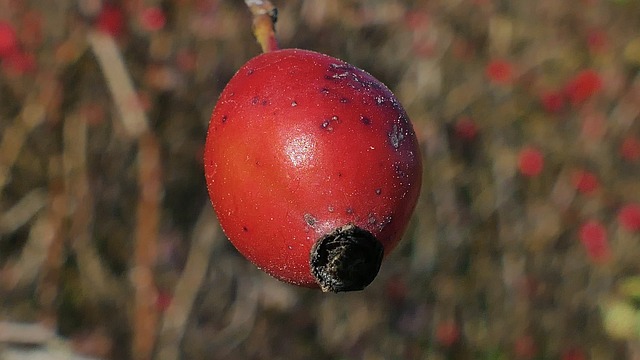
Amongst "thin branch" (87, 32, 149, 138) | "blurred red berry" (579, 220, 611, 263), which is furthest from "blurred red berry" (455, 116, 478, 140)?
"thin branch" (87, 32, 149, 138)

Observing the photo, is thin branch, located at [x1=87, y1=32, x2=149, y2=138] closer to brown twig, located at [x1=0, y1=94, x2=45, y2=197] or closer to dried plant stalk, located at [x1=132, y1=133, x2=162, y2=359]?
dried plant stalk, located at [x1=132, y1=133, x2=162, y2=359]

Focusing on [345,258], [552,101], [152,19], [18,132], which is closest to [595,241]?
[552,101]

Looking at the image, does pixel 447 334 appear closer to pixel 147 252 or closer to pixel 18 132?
pixel 147 252

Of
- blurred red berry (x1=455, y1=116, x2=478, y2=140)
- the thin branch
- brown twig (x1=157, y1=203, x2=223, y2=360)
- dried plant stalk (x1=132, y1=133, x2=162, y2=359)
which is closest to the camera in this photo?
the thin branch

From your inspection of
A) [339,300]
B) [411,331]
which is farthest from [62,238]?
[411,331]

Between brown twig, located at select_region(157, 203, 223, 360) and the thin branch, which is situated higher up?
the thin branch

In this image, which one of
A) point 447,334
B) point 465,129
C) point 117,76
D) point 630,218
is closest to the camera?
point 117,76
